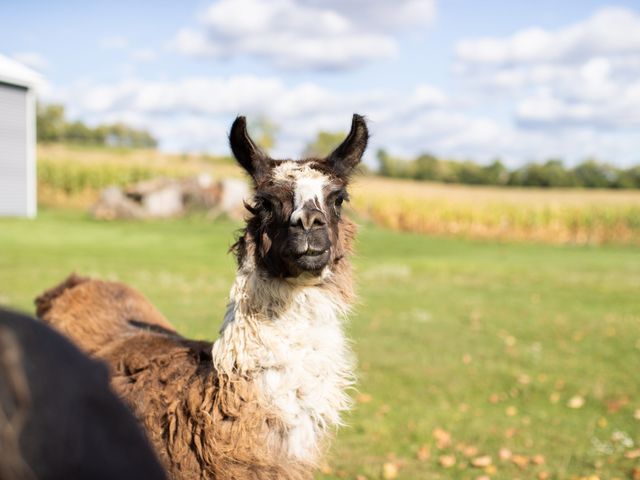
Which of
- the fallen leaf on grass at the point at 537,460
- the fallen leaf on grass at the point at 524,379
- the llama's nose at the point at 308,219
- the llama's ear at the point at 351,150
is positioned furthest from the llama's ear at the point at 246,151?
the fallen leaf on grass at the point at 524,379

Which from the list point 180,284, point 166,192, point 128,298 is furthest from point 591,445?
point 166,192

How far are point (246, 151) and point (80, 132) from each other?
79.4 m

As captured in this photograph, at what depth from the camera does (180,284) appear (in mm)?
15172

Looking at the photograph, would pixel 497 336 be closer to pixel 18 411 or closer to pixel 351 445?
pixel 351 445

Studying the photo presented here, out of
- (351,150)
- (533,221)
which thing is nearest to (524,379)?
(351,150)

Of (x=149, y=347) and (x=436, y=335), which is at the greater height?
(x=149, y=347)

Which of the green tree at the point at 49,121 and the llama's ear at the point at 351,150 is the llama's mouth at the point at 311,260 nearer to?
the llama's ear at the point at 351,150

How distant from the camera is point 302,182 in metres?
3.66

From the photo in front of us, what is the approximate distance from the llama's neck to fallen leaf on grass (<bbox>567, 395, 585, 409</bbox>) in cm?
519

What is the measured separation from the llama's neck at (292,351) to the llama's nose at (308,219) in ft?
1.15

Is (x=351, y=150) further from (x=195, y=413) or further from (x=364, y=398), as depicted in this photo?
(x=364, y=398)

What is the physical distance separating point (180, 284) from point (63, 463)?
14.4 metres

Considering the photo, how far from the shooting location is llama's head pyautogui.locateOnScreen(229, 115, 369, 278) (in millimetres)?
3469

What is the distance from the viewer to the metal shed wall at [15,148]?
23312 millimetres
